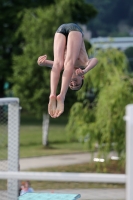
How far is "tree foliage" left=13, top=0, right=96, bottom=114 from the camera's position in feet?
81.0

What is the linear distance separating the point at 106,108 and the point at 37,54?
27.0ft

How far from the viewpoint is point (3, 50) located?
36250mm

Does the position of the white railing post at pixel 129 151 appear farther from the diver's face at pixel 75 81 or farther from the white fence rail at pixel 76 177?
the diver's face at pixel 75 81

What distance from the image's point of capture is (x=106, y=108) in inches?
684

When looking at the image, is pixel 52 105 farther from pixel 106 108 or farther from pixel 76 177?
pixel 106 108

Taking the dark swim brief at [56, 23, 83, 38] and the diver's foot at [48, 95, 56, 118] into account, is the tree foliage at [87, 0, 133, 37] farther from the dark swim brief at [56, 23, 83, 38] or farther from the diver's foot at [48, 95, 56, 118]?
the diver's foot at [48, 95, 56, 118]

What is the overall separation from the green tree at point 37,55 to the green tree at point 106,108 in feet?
21.5

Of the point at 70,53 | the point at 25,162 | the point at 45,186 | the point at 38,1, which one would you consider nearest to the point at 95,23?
the point at 38,1

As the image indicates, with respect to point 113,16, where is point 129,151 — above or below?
below

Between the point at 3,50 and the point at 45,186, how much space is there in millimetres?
19823

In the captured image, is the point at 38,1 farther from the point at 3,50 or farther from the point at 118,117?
the point at 118,117

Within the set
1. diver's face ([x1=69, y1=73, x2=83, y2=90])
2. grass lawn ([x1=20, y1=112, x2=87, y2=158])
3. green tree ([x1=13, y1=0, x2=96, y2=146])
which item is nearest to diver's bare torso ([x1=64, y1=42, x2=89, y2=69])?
diver's face ([x1=69, y1=73, x2=83, y2=90])

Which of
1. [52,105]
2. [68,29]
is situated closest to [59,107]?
[52,105]

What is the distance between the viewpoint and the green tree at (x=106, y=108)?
17.3m
